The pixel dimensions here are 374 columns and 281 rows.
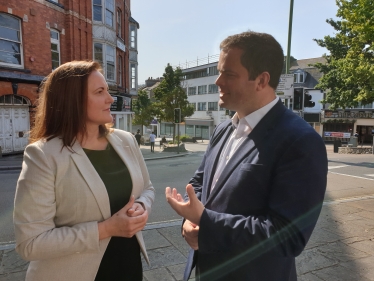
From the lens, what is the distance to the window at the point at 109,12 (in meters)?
18.2

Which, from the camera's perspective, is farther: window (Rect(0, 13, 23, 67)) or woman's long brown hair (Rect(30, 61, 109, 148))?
window (Rect(0, 13, 23, 67))

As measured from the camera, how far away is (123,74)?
21.7m

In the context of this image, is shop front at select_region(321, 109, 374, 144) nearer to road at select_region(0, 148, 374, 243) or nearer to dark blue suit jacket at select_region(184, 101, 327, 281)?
road at select_region(0, 148, 374, 243)

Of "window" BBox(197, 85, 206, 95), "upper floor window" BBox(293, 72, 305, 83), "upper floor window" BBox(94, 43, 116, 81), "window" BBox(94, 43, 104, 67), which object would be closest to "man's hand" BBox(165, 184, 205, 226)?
"upper floor window" BBox(94, 43, 116, 81)

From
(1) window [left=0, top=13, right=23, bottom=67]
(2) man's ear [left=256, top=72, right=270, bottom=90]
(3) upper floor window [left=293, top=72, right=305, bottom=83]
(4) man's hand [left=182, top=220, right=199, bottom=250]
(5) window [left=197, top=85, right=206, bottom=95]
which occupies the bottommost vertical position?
(4) man's hand [left=182, top=220, right=199, bottom=250]

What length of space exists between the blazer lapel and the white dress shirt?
70 cm

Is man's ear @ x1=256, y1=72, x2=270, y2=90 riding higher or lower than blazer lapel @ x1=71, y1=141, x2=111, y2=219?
higher

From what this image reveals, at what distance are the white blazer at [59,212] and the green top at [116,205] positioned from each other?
97 mm

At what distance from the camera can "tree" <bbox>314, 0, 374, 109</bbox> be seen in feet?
31.7

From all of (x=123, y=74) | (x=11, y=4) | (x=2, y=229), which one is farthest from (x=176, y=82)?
(x=2, y=229)

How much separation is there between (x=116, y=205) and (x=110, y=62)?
19.0 meters

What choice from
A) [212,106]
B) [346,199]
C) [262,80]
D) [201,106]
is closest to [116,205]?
[262,80]

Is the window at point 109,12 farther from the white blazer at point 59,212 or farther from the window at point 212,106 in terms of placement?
the window at point 212,106

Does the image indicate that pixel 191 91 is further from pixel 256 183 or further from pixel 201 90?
pixel 256 183
